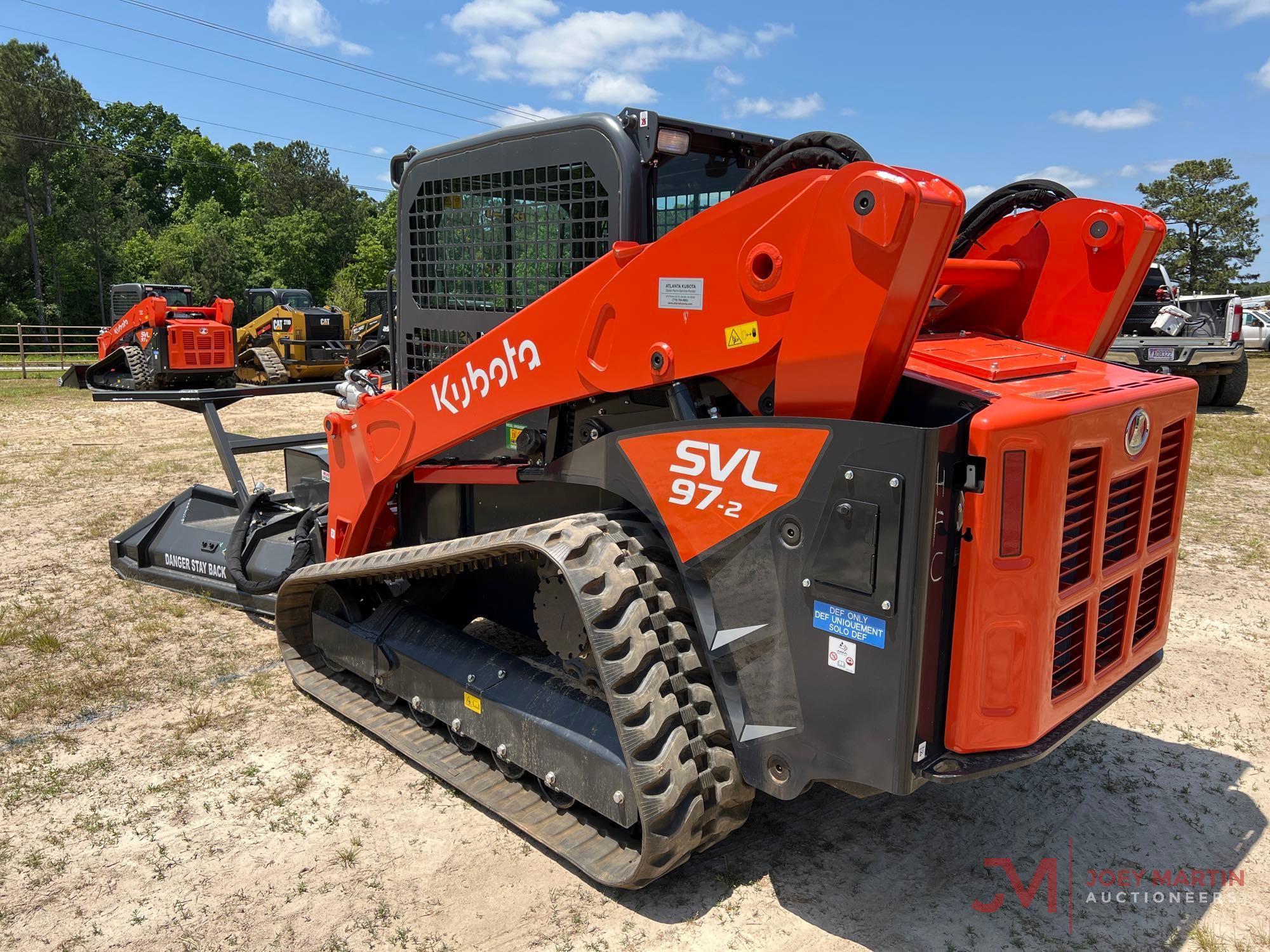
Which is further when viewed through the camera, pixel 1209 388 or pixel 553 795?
pixel 1209 388

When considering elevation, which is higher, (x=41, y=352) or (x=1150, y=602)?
(x=1150, y=602)

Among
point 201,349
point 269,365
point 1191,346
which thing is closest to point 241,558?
point 201,349

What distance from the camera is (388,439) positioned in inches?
155

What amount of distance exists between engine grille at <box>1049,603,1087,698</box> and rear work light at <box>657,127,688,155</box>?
196 centimetres

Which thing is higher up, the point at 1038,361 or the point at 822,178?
the point at 822,178

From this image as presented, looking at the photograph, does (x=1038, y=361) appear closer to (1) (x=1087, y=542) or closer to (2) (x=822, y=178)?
(1) (x=1087, y=542)

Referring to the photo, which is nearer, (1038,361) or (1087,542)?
(1087,542)

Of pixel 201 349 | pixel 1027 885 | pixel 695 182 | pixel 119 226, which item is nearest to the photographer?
pixel 1027 885

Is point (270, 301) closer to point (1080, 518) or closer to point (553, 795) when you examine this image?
point (553, 795)

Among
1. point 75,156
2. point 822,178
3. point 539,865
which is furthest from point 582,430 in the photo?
point 75,156

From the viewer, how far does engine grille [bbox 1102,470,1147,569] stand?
2.81 m

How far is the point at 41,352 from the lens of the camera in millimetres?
27609

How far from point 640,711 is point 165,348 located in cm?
1723

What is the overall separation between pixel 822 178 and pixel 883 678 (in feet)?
4.22
